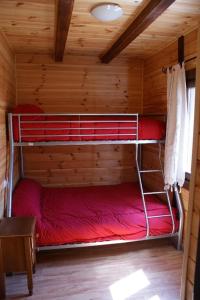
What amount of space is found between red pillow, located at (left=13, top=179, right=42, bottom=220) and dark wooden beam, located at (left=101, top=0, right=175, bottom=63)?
6.70 ft

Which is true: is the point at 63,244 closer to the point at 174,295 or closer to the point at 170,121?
the point at 174,295

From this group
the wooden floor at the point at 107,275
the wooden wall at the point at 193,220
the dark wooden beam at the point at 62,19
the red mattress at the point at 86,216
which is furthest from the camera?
the red mattress at the point at 86,216

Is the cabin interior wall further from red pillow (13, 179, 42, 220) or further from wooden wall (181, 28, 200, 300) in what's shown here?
wooden wall (181, 28, 200, 300)

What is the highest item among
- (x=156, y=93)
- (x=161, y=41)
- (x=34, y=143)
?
(x=161, y=41)

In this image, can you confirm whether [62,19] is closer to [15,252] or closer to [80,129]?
[80,129]

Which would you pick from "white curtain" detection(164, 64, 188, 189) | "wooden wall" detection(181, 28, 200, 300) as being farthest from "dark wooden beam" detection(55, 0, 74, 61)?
"white curtain" detection(164, 64, 188, 189)

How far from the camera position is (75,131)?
105 inches

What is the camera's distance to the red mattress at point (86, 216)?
2.47m

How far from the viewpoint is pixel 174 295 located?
2.11 metres

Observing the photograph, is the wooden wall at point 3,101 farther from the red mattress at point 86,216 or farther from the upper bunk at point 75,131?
the red mattress at point 86,216

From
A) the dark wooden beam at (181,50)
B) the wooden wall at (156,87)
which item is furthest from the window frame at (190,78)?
the dark wooden beam at (181,50)

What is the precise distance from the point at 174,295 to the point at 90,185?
2.09 meters

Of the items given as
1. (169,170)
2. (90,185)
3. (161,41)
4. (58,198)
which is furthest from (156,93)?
(58,198)

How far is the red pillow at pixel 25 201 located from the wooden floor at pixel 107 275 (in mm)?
527
